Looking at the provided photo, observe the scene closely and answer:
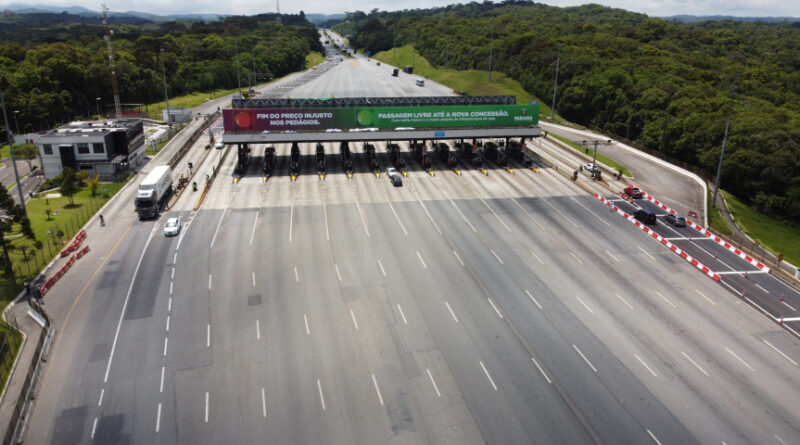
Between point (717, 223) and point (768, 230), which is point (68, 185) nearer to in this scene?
point (717, 223)

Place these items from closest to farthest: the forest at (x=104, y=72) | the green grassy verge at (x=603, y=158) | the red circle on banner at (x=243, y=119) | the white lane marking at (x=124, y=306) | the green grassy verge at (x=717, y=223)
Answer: the white lane marking at (x=124, y=306) → the green grassy verge at (x=717, y=223) → the red circle on banner at (x=243, y=119) → the green grassy verge at (x=603, y=158) → the forest at (x=104, y=72)

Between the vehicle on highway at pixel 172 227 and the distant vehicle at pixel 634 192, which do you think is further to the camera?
the distant vehicle at pixel 634 192

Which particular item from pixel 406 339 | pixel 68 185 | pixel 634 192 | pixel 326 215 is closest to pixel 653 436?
pixel 406 339

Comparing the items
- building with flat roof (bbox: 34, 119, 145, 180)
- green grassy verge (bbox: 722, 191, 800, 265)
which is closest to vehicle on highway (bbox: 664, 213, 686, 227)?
green grassy verge (bbox: 722, 191, 800, 265)

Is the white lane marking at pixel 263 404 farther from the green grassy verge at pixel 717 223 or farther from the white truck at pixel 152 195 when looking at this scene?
the green grassy verge at pixel 717 223

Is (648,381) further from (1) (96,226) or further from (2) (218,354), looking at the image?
(1) (96,226)

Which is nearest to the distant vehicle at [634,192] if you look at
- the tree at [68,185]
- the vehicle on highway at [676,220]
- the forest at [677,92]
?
the vehicle on highway at [676,220]

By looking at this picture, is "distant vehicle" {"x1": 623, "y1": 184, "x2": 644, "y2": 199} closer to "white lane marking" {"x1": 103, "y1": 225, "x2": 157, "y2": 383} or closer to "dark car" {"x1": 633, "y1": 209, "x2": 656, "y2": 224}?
"dark car" {"x1": 633, "y1": 209, "x2": 656, "y2": 224}

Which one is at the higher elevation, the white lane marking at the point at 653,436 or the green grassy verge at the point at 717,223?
the green grassy verge at the point at 717,223
